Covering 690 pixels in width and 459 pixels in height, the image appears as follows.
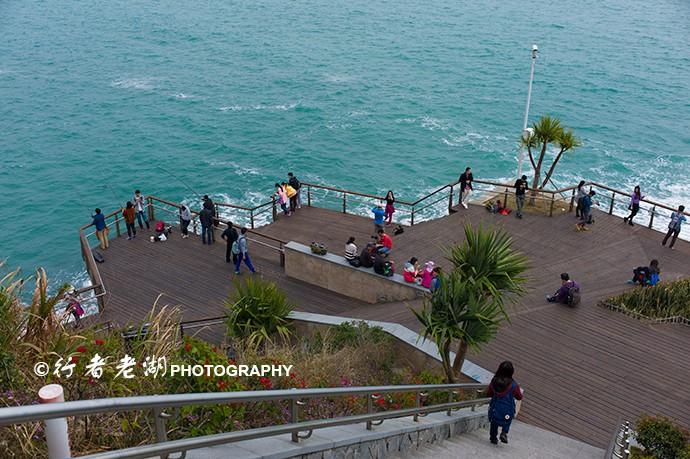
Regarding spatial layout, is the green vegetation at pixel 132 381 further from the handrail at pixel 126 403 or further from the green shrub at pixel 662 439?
the green shrub at pixel 662 439

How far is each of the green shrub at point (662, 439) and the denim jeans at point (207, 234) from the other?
1404cm

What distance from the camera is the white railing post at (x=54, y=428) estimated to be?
3949mm

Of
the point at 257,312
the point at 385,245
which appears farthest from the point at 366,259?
the point at 257,312

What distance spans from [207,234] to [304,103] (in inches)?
1149

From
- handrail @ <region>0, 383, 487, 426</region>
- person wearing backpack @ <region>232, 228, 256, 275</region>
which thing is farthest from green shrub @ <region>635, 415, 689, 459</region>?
person wearing backpack @ <region>232, 228, 256, 275</region>

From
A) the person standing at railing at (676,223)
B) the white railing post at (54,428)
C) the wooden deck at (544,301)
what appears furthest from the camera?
the person standing at railing at (676,223)

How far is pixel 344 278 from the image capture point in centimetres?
1709

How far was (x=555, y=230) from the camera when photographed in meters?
19.8

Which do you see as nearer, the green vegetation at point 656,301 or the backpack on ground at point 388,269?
the green vegetation at point 656,301

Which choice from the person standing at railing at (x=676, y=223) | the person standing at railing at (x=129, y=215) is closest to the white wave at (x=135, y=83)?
the person standing at railing at (x=129, y=215)

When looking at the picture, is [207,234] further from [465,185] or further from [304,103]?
[304,103]

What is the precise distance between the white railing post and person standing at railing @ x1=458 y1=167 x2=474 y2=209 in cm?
1780

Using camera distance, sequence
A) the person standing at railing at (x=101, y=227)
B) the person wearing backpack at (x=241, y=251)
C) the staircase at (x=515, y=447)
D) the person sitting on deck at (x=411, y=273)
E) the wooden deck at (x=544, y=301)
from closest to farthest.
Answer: the staircase at (x=515, y=447) → the wooden deck at (x=544, y=301) → the person sitting on deck at (x=411, y=273) → the person wearing backpack at (x=241, y=251) → the person standing at railing at (x=101, y=227)

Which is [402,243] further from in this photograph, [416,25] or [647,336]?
[416,25]
